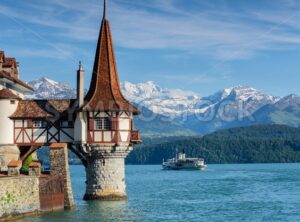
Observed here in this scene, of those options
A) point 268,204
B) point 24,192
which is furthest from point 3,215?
point 268,204

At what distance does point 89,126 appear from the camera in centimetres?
6281

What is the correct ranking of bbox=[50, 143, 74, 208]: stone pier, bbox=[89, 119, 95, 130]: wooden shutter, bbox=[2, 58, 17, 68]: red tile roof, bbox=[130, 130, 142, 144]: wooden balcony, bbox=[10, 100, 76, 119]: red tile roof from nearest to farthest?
bbox=[50, 143, 74, 208]: stone pier → bbox=[89, 119, 95, 130]: wooden shutter → bbox=[10, 100, 76, 119]: red tile roof → bbox=[130, 130, 142, 144]: wooden balcony → bbox=[2, 58, 17, 68]: red tile roof

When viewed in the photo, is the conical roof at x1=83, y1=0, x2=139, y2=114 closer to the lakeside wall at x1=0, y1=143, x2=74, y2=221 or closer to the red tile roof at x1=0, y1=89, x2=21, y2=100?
the red tile roof at x1=0, y1=89, x2=21, y2=100

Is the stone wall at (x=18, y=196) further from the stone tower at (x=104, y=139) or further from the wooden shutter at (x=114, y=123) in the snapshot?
the wooden shutter at (x=114, y=123)

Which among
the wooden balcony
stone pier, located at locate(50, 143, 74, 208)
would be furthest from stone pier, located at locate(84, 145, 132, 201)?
stone pier, located at locate(50, 143, 74, 208)

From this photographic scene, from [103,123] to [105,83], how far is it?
3.89m

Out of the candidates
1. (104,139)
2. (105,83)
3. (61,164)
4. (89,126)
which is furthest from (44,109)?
(61,164)

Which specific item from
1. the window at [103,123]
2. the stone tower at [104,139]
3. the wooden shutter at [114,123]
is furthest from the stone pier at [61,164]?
the wooden shutter at [114,123]

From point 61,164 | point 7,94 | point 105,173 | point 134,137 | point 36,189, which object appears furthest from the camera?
point 134,137

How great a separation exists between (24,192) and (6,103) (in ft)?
53.1

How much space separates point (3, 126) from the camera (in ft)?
207

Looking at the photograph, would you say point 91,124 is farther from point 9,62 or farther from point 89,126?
point 9,62

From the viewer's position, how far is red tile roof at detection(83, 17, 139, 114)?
206ft

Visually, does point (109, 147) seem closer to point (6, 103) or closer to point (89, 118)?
point (89, 118)
